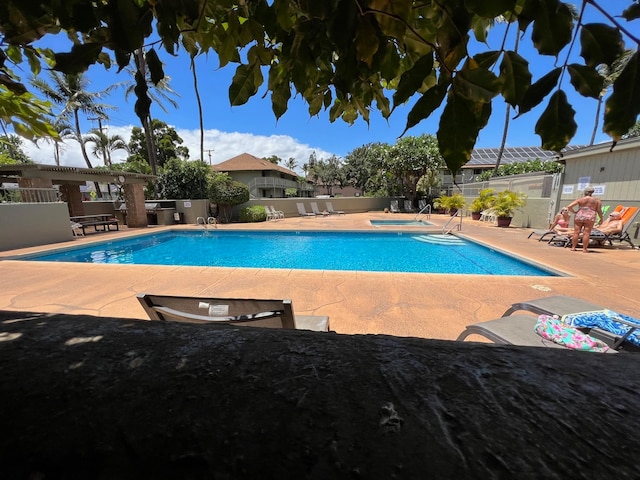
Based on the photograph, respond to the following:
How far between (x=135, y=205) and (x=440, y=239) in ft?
49.9

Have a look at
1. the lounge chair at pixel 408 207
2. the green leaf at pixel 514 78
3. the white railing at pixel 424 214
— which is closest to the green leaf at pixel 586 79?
the green leaf at pixel 514 78

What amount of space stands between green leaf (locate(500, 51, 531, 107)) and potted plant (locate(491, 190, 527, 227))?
15.4 meters

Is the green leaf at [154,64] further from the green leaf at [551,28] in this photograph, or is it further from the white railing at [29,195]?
the white railing at [29,195]

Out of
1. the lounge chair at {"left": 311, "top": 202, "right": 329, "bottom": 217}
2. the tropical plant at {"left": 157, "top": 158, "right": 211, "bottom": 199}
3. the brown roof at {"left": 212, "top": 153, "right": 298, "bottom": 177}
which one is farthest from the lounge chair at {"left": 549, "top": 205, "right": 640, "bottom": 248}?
the brown roof at {"left": 212, "top": 153, "right": 298, "bottom": 177}

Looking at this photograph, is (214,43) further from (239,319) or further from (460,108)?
(239,319)

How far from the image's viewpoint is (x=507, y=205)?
13914 mm

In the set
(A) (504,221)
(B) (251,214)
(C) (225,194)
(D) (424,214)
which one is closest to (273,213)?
(B) (251,214)

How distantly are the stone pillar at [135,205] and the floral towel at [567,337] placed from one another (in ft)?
57.6

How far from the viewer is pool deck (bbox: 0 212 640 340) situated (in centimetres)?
398

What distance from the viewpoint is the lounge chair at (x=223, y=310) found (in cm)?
245

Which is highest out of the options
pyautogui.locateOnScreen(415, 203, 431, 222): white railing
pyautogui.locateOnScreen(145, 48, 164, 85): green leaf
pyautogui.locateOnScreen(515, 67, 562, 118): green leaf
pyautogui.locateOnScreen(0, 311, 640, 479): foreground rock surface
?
pyautogui.locateOnScreen(145, 48, 164, 85): green leaf

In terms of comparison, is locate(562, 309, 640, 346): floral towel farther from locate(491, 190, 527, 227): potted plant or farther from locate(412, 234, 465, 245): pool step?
locate(491, 190, 527, 227): potted plant

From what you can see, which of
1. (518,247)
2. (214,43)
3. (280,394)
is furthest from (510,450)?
(518,247)

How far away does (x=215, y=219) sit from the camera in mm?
17031
